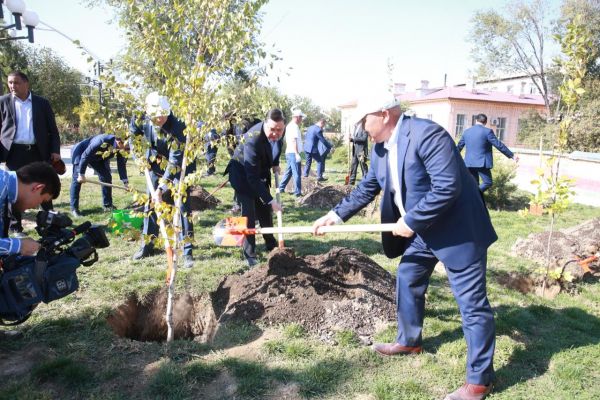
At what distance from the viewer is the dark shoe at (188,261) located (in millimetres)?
4879

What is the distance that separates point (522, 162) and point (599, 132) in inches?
231

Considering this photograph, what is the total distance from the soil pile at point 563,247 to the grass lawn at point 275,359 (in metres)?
1.19

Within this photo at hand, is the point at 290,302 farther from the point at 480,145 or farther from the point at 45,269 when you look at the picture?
the point at 480,145

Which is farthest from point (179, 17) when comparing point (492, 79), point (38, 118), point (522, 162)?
point (492, 79)

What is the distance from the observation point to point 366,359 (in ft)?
10.5

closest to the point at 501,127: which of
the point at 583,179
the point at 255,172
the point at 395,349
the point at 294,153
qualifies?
the point at 583,179

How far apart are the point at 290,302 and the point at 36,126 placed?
159 inches

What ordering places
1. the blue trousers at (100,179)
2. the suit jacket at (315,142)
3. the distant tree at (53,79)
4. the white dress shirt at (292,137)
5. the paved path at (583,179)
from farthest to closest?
the distant tree at (53,79) < the suit jacket at (315,142) < the paved path at (583,179) < the white dress shirt at (292,137) < the blue trousers at (100,179)

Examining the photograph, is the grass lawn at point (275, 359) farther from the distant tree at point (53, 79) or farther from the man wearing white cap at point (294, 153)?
the distant tree at point (53, 79)

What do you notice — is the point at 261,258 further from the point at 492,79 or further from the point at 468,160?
the point at 492,79

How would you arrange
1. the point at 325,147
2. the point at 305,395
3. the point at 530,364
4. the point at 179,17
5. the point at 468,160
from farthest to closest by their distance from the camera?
1. the point at 325,147
2. the point at 468,160
3. the point at 530,364
4. the point at 179,17
5. the point at 305,395

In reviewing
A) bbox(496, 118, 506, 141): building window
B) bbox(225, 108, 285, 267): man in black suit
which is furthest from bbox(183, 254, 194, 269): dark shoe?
bbox(496, 118, 506, 141): building window

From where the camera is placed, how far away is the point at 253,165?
15.9 ft

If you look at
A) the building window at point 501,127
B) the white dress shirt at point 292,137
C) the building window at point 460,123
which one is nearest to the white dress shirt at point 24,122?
the white dress shirt at point 292,137
